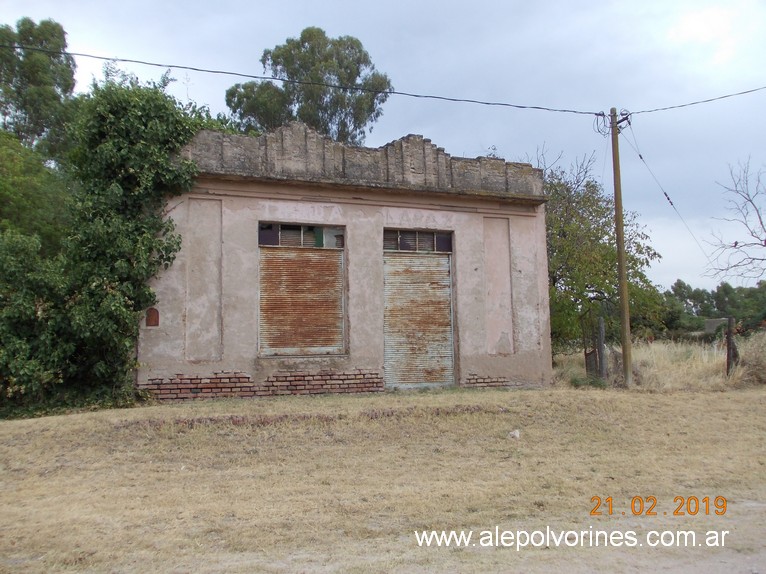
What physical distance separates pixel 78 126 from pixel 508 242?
8.84 metres

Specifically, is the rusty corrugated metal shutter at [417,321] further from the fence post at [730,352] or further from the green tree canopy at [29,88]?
the green tree canopy at [29,88]

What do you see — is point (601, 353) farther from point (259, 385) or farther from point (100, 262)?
point (100, 262)

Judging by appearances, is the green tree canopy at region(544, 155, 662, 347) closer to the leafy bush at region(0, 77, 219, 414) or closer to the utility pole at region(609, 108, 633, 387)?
the utility pole at region(609, 108, 633, 387)

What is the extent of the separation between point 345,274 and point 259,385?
2.73 metres

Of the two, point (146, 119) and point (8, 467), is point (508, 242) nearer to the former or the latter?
point (146, 119)

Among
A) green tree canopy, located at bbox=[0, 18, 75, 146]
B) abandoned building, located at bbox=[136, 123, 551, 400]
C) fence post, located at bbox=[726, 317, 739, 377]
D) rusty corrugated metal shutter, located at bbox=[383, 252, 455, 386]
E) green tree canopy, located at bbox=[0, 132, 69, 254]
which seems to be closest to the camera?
abandoned building, located at bbox=[136, 123, 551, 400]

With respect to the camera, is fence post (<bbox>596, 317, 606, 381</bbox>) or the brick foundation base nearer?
the brick foundation base

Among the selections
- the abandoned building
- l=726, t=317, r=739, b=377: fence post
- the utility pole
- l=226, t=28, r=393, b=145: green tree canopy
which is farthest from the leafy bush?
l=226, t=28, r=393, b=145: green tree canopy

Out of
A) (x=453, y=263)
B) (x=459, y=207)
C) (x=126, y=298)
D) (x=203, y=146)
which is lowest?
(x=126, y=298)

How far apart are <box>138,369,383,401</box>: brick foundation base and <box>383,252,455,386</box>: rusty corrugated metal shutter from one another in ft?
2.31

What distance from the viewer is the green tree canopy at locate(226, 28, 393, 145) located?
112ft

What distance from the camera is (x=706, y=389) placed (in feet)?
47.7

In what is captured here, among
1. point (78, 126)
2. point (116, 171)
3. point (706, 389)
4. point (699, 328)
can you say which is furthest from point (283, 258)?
point (699, 328)

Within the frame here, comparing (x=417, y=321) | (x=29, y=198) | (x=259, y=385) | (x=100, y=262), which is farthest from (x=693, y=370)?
(x=29, y=198)
